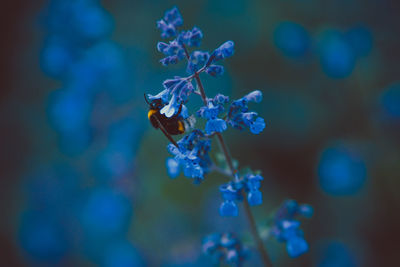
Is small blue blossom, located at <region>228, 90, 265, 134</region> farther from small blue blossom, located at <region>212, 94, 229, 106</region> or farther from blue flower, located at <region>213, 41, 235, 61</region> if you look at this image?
blue flower, located at <region>213, 41, 235, 61</region>

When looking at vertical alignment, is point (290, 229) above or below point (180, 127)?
below

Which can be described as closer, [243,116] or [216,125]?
[216,125]

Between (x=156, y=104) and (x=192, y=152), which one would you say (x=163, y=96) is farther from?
(x=192, y=152)

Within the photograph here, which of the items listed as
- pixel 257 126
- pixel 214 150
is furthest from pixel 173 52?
pixel 214 150

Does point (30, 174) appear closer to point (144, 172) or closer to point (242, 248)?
point (144, 172)

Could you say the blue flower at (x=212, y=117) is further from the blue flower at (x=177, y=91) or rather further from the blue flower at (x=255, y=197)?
the blue flower at (x=255, y=197)

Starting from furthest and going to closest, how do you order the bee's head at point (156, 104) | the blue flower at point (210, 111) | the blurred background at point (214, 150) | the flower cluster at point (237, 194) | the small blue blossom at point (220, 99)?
the blurred background at point (214, 150), the bee's head at point (156, 104), the flower cluster at point (237, 194), the small blue blossom at point (220, 99), the blue flower at point (210, 111)

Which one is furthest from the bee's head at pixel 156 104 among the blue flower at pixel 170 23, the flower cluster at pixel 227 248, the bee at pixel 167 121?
the flower cluster at pixel 227 248
